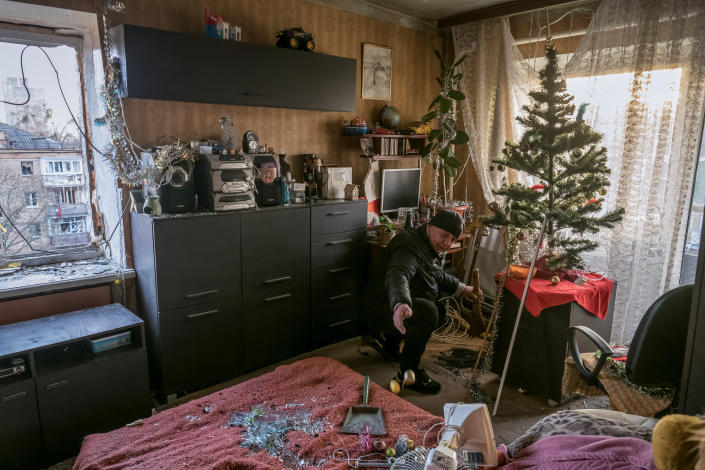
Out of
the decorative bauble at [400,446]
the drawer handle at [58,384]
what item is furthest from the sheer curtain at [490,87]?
the drawer handle at [58,384]

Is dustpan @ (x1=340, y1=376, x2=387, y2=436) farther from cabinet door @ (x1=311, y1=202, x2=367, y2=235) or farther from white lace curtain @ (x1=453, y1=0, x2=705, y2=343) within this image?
white lace curtain @ (x1=453, y1=0, x2=705, y2=343)

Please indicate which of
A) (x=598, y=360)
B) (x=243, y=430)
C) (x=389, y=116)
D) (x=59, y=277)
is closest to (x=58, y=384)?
(x=59, y=277)

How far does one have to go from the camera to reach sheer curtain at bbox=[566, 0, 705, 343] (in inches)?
117

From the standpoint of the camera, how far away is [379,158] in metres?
3.93

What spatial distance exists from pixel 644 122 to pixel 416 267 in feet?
6.28

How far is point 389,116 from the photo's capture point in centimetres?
411

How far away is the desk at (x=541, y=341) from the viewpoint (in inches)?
107

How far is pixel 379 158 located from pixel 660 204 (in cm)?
212

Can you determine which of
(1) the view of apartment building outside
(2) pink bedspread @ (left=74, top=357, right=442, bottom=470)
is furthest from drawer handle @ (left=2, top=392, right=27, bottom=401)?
(1) the view of apartment building outside

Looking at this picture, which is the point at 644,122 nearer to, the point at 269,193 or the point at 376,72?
the point at 376,72

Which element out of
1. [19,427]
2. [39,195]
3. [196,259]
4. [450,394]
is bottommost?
[450,394]

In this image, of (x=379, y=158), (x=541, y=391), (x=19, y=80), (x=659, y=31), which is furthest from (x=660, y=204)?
(x=19, y=80)

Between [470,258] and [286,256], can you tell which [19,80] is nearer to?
[286,256]

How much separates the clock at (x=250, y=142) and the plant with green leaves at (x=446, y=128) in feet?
5.43
